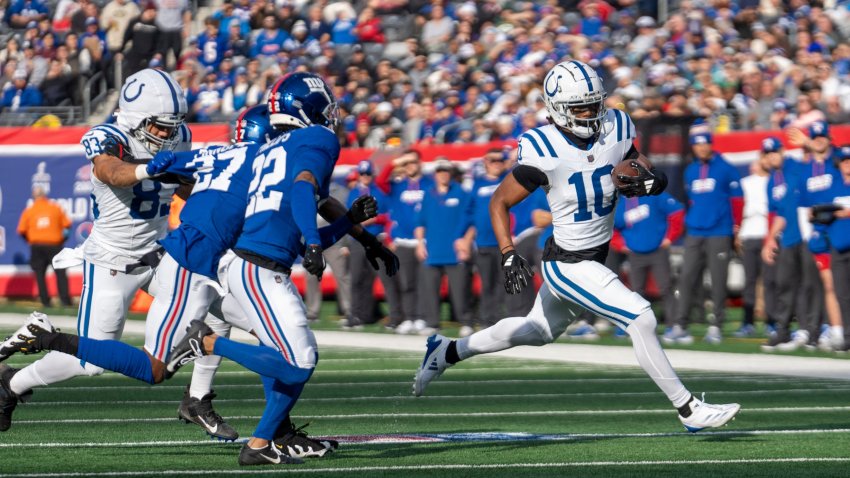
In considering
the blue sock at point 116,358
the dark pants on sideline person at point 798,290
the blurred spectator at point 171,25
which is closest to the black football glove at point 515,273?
the blue sock at point 116,358

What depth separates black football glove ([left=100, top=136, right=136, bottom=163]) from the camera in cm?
729

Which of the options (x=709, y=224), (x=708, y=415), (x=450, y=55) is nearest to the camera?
(x=708, y=415)

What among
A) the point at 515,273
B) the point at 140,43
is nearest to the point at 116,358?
the point at 515,273

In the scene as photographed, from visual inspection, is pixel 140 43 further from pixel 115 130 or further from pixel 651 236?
pixel 115 130

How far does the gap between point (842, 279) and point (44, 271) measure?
9.88m

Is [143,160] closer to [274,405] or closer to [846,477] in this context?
[274,405]

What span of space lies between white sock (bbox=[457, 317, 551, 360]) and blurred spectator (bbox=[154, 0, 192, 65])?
1453cm

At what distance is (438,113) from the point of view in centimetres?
1791

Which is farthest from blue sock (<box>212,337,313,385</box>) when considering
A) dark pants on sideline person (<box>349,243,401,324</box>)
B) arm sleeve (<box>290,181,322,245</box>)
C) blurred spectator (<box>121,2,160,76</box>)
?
blurred spectator (<box>121,2,160,76</box>)

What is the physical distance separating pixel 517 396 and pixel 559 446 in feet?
8.47

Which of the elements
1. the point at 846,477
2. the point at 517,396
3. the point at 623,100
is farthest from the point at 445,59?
the point at 846,477

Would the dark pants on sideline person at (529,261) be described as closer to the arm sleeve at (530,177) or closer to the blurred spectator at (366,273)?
the blurred spectator at (366,273)

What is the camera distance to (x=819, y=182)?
1225 centimetres

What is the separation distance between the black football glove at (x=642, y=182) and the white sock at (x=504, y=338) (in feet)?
2.99
